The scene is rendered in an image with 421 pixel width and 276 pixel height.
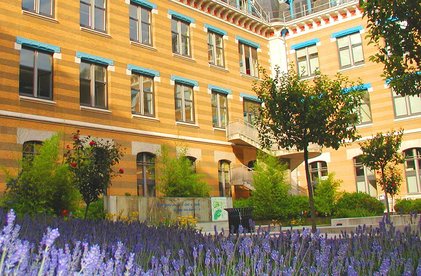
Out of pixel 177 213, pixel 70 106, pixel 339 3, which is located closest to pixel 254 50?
pixel 339 3

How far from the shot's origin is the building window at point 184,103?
26.9 m

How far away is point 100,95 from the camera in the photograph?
906 inches

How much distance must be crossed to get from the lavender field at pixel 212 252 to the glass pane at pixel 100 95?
1677 cm

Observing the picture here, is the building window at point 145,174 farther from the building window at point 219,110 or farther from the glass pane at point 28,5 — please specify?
the glass pane at point 28,5

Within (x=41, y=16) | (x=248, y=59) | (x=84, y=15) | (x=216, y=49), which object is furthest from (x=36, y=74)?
(x=248, y=59)

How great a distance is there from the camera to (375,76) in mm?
31484

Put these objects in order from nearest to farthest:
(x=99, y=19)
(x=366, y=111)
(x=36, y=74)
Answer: (x=36, y=74)
(x=99, y=19)
(x=366, y=111)

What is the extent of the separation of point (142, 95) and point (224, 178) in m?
7.81

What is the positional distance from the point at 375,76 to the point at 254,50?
9033 millimetres

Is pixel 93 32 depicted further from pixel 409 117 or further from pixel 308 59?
pixel 409 117

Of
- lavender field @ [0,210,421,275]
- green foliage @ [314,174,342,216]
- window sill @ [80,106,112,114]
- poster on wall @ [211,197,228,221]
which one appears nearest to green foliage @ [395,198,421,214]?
green foliage @ [314,174,342,216]

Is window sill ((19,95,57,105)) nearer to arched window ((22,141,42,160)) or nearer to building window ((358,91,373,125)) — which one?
arched window ((22,141,42,160))

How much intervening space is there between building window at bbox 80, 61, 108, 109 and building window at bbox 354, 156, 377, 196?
60.0 ft

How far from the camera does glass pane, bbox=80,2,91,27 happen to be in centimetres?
2288
